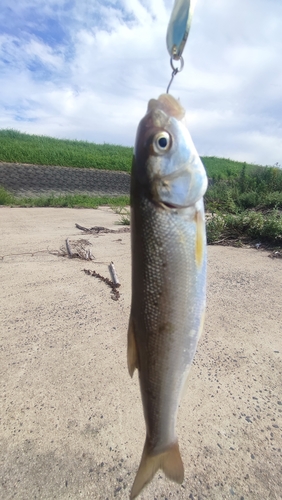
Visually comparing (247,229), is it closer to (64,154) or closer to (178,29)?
(178,29)

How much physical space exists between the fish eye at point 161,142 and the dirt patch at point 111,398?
81.0 inches

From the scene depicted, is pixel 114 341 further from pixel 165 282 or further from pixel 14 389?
pixel 165 282

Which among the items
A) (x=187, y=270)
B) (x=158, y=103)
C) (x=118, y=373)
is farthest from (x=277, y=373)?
(x=158, y=103)

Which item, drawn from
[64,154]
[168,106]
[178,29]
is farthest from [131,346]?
[64,154]

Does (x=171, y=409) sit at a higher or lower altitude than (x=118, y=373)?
higher

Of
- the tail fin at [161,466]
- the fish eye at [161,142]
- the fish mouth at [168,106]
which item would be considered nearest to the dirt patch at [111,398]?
the tail fin at [161,466]

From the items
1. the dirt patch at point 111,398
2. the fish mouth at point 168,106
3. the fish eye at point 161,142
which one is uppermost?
the fish mouth at point 168,106

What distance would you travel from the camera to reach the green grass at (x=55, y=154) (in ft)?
82.1

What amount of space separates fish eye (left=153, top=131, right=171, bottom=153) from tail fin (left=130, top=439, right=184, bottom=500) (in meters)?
1.15

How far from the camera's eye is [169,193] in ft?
4.30

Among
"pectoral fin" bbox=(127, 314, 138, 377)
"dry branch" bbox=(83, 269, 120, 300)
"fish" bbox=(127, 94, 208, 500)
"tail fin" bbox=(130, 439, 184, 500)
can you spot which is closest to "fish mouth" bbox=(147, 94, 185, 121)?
"fish" bbox=(127, 94, 208, 500)

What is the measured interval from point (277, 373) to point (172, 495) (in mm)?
1555

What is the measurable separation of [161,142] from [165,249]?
38 cm

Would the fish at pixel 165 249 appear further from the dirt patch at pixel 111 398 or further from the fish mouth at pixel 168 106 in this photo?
the dirt patch at pixel 111 398
